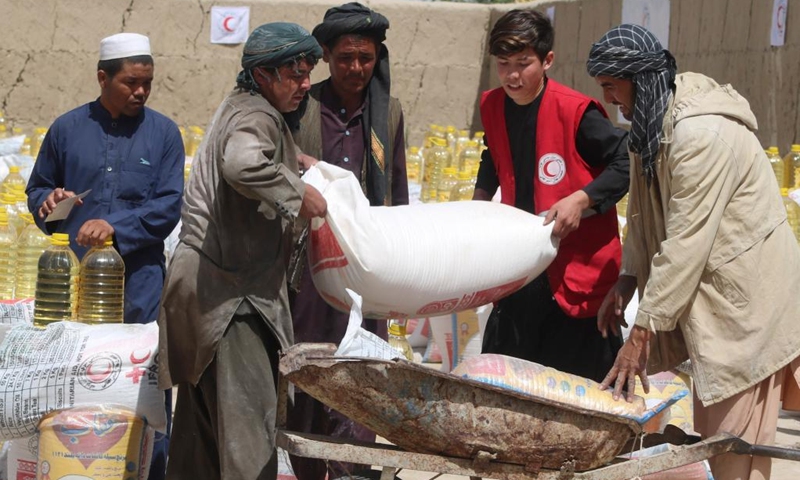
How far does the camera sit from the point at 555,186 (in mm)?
4082

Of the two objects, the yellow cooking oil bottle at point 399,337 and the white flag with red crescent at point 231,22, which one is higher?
the white flag with red crescent at point 231,22

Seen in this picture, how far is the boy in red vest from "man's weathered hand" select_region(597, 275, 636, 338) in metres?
0.13

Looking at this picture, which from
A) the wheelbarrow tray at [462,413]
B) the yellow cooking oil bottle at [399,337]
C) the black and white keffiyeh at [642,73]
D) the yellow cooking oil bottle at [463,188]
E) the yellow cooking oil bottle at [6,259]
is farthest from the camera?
the yellow cooking oil bottle at [463,188]

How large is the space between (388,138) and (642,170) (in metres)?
1.15

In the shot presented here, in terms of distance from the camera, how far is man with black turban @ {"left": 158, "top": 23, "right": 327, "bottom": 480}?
142 inches

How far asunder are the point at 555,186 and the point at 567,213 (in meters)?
0.26

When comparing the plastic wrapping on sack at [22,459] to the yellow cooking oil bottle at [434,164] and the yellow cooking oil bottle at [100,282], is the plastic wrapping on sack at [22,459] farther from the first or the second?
the yellow cooking oil bottle at [434,164]

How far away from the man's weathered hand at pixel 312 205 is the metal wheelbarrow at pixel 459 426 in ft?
1.68

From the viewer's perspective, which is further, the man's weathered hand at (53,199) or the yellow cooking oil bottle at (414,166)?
the yellow cooking oil bottle at (414,166)

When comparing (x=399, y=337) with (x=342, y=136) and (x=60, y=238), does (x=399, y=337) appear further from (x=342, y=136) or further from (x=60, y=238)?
(x=60, y=238)

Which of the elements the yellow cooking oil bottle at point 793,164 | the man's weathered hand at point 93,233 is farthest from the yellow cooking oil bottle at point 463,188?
the man's weathered hand at point 93,233

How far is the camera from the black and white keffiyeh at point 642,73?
11.2ft

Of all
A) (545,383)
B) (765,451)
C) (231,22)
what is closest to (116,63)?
(545,383)

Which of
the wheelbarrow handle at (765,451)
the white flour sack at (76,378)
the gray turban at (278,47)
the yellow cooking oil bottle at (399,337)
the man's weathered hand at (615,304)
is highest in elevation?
the gray turban at (278,47)
